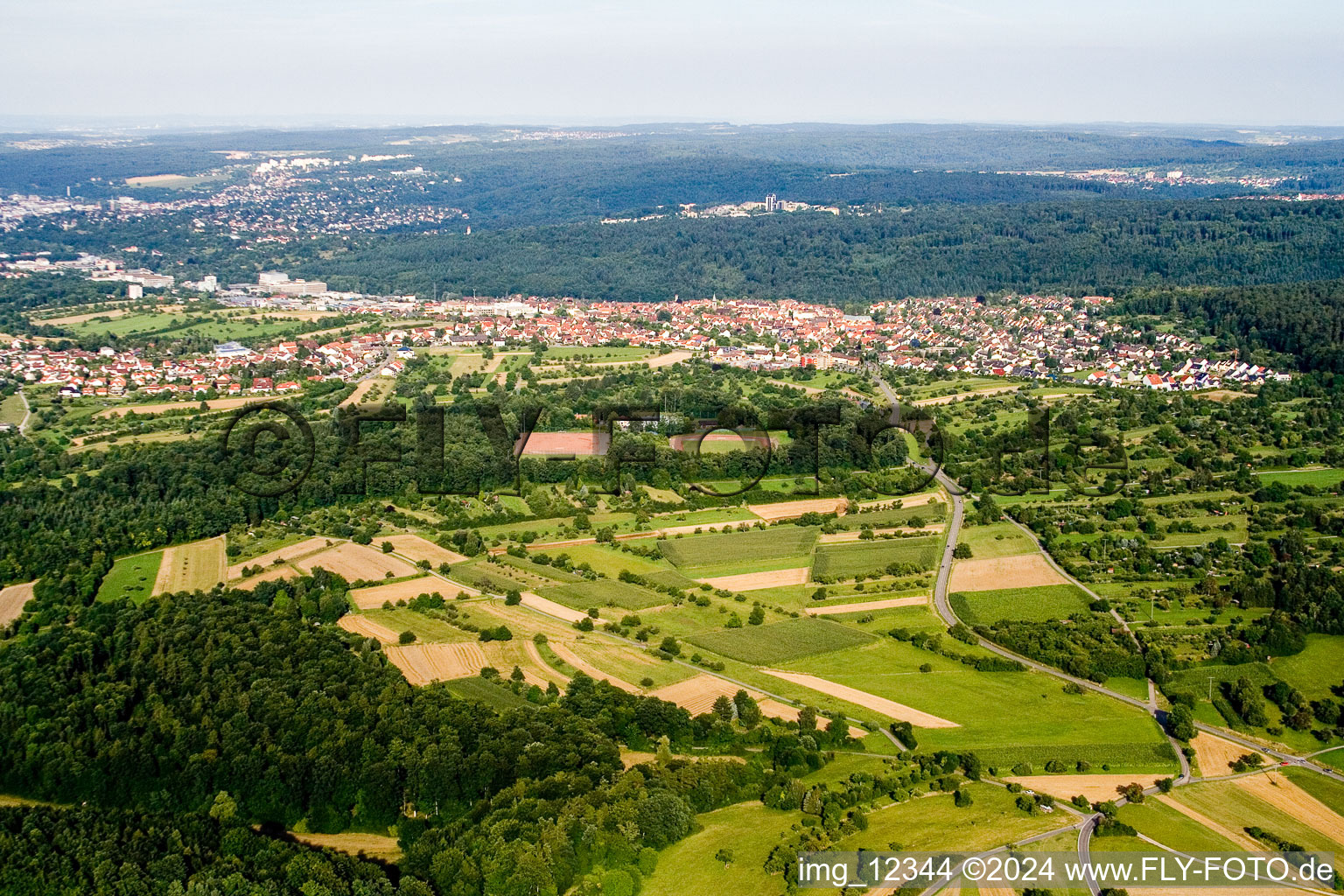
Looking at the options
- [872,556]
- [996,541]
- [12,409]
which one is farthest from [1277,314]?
[12,409]

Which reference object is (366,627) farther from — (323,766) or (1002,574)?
(1002,574)

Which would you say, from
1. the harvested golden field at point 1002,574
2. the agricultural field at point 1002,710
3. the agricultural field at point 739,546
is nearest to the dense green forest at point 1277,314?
the harvested golden field at point 1002,574

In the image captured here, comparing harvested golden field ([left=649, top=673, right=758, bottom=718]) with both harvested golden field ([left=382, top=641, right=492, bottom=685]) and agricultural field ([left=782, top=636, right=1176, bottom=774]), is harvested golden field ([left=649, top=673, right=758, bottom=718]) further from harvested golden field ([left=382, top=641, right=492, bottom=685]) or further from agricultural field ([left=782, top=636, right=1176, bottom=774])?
harvested golden field ([left=382, top=641, right=492, bottom=685])

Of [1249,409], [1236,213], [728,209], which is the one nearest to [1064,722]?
[1249,409]

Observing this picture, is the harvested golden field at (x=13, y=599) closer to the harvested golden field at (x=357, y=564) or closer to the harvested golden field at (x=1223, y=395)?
the harvested golden field at (x=357, y=564)

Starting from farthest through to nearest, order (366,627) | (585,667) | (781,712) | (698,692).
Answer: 1. (366,627)
2. (585,667)
3. (698,692)
4. (781,712)

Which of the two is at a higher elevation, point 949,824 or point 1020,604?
point 949,824
